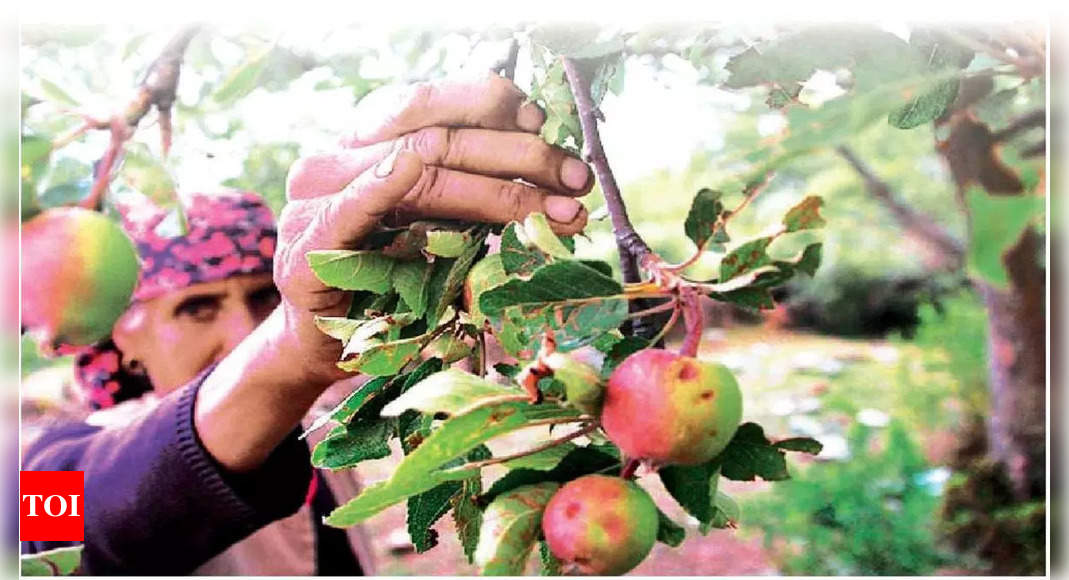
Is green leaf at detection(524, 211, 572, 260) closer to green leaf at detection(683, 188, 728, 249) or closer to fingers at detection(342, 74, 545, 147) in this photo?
green leaf at detection(683, 188, 728, 249)

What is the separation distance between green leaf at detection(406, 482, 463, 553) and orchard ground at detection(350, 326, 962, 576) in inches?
47.3

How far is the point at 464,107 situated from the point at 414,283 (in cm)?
14

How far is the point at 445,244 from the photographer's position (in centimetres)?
47

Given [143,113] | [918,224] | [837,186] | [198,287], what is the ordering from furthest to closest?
1. [837,186]
2. [918,224]
3. [198,287]
4. [143,113]

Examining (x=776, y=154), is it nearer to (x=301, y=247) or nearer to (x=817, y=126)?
(x=817, y=126)

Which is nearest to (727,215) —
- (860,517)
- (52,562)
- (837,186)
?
(52,562)

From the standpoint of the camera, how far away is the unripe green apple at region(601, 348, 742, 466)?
31 centimetres

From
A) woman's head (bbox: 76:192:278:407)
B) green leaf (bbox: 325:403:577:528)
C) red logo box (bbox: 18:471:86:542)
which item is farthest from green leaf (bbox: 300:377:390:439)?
woman's head (bbox: 76:192:278:407)

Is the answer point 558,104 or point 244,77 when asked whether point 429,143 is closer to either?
point 558,104

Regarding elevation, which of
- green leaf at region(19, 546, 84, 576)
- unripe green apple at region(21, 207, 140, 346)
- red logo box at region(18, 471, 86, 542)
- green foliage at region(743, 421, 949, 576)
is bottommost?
green foliage at region(743, 421, 949, 576)

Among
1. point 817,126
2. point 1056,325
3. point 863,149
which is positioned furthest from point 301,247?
point 863,149

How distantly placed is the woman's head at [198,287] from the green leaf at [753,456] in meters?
1.07

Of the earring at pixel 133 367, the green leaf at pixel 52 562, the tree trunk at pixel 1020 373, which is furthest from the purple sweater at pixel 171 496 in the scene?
the tree trunk at pixel 1020 373

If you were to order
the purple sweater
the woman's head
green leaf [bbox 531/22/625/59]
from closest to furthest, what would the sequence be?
green leaf [bbox 531/22/625/59] → the purple sweater → the woman's head
